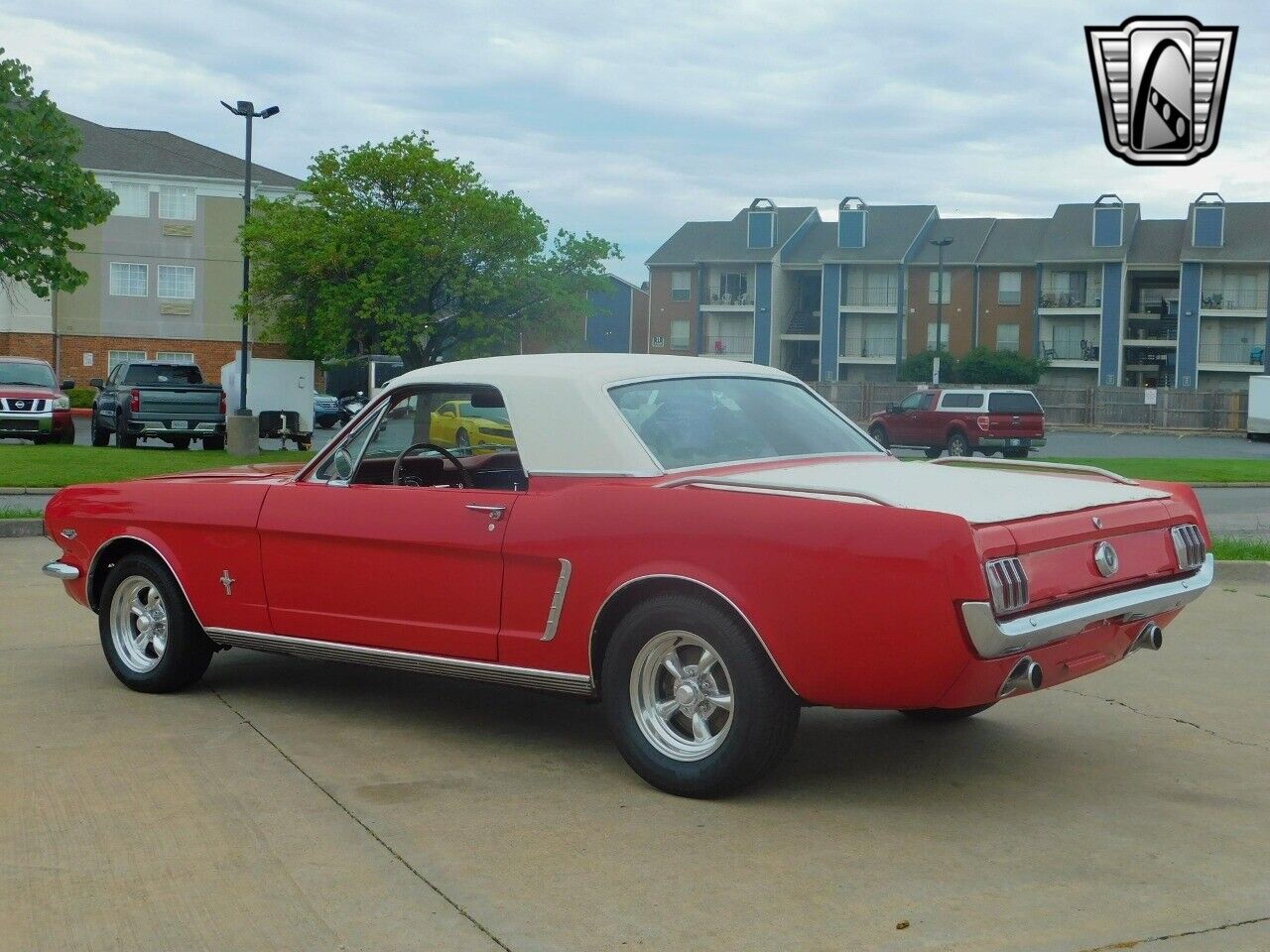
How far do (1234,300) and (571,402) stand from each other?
69646 mm

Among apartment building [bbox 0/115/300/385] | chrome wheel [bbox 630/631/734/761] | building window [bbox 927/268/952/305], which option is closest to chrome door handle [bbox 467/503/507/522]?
chrome wheel [bbox 630/631/734/761]

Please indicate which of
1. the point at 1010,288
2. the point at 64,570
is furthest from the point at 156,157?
the point at 64,570

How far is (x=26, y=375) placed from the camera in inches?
1072

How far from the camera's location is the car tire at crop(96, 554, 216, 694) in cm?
666

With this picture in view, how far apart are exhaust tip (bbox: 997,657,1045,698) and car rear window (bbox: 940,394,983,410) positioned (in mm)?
31879

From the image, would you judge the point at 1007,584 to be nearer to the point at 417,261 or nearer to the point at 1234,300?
the point at 417,261

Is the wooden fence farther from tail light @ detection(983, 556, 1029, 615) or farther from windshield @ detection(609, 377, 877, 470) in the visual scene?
tail light @ detection(983, 556, 1029, 615)

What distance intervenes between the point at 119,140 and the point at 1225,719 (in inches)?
2410

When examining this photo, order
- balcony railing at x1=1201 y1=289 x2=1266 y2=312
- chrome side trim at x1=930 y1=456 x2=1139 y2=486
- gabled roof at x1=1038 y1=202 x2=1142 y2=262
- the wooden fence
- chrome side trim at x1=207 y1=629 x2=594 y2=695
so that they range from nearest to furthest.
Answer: chrome side trim at x1=207 y1=629 x2=594 y2=695
chrome side trim at x1=930 y1=456 x2=1139 y2=486
the wooden fence
balcony railing at x1=1201 y1=289 x2=1266 y2=312
gabled roof at x1=1038 y1=202 x2=1142 y2=262

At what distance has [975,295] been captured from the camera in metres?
72.9

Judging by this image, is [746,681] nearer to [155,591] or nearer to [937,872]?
[937,872]

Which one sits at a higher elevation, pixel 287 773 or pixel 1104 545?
pixel 1104 545

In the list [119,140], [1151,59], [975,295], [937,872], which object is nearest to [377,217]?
[1151,59]

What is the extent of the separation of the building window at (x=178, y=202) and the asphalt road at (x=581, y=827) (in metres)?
56.6
